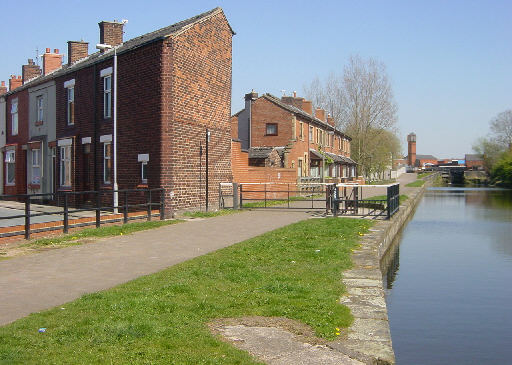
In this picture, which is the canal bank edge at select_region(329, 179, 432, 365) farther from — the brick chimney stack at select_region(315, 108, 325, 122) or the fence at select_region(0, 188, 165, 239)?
the brick chimney stack at select_region(315, 108, 325, 122)

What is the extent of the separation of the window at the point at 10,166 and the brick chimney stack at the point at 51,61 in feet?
16.7

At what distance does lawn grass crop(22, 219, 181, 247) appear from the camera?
41.1 ft

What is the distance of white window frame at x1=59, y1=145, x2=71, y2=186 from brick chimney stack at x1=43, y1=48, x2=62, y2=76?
8.48 metres

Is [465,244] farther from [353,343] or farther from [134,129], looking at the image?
[353,343]

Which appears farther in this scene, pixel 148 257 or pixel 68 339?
pixel 148 257

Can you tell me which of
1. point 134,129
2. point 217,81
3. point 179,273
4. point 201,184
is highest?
point 217,81

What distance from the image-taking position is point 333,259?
34.2ft

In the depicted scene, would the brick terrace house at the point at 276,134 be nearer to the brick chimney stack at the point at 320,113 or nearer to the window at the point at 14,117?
the brick chimney stack at the point at 320,113

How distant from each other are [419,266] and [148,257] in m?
7.82

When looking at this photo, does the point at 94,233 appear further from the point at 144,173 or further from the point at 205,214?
the point at 205,214

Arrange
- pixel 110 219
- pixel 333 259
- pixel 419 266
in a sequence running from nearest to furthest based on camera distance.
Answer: pixel 333 259 < pixel 419 266 < pixel 110 219

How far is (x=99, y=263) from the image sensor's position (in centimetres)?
1002

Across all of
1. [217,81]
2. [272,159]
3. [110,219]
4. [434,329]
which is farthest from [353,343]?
[272,159]

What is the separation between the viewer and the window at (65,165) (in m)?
24.1
